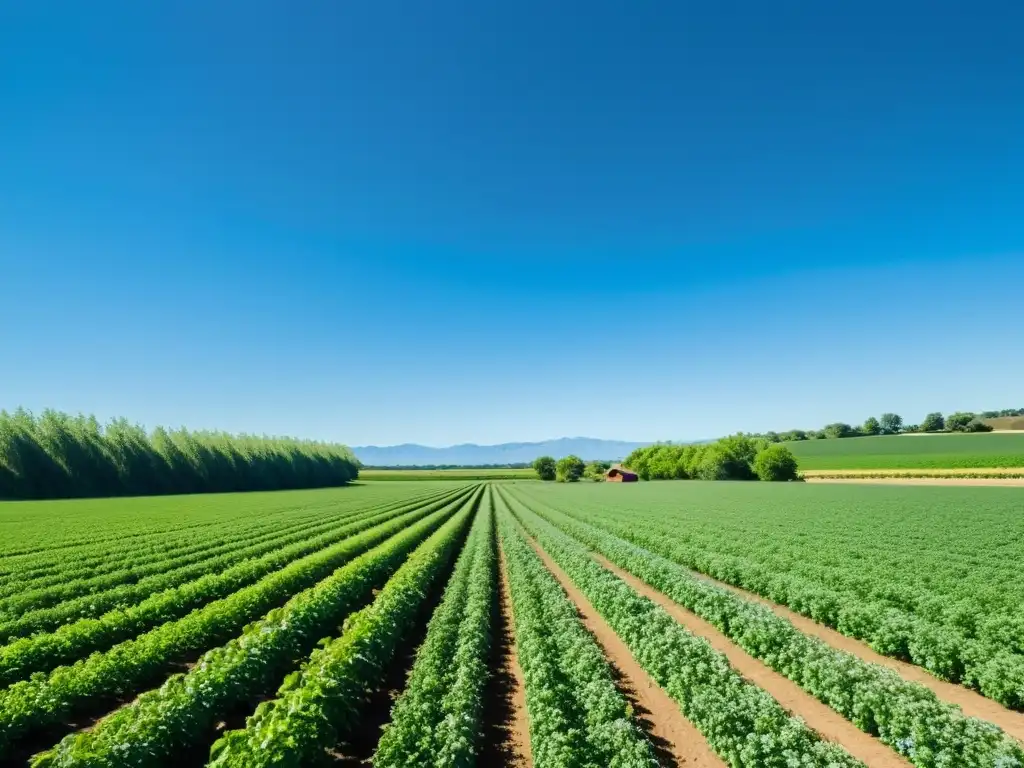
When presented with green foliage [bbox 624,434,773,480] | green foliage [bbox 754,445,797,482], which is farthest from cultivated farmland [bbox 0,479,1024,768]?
green foliage [bbox 624,434,773,480]

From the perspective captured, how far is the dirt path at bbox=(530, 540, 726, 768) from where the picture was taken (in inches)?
309

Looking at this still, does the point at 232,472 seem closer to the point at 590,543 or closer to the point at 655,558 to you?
the point at 590,543

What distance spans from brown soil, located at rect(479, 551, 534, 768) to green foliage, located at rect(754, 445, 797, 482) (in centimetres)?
9604

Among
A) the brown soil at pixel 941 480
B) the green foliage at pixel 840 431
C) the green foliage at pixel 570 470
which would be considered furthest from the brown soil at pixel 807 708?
the green foliage at pixel 840 431

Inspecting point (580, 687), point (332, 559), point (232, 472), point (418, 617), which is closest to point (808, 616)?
point (580, 687)

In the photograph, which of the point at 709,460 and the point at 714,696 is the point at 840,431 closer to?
the point at 709,460

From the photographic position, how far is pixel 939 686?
10.2m

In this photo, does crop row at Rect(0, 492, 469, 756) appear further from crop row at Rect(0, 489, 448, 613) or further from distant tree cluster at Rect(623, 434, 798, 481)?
distant tree cluster at Rect(623, 434, 798, 481)

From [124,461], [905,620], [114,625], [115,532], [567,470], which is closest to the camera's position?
[905,620]

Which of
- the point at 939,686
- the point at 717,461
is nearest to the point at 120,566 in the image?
the point at 939,686

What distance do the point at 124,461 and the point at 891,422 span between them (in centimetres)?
21203

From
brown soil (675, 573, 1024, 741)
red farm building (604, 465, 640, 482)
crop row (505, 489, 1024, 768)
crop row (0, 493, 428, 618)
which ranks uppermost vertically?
crop row (0, 493, 428, 618)

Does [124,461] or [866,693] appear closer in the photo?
[866,693]

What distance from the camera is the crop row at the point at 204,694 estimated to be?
19.9 ft
